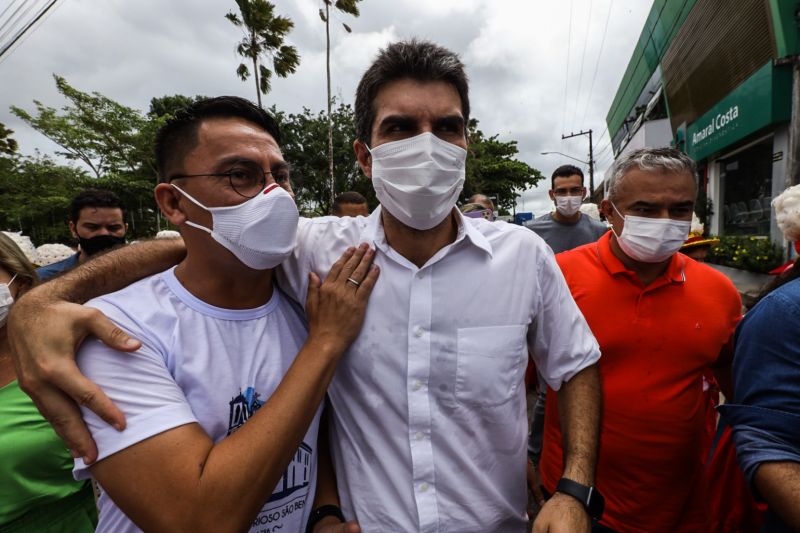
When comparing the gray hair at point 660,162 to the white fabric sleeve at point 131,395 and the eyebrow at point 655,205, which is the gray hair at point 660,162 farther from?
the white fabric sleeve at point 131,395

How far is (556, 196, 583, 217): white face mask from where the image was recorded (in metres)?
4.91

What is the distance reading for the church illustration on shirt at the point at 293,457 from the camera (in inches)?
49.8

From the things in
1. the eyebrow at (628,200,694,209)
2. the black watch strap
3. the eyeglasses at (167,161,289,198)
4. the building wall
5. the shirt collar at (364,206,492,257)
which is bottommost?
the black watch strap

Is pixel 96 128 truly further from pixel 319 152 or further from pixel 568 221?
pixel 568 221

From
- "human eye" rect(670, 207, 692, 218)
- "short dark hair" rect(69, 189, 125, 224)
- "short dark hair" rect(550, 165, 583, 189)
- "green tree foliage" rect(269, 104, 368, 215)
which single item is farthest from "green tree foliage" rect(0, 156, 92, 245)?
"human eye" rect(670, 207, 692, 218)

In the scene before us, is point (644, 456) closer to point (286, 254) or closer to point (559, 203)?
point (286, 254)

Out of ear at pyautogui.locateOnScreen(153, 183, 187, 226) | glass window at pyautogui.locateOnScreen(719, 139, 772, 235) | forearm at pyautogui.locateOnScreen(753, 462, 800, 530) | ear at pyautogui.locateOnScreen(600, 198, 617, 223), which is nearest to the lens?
forearm at pyautogui.locateOnScreen(753, 462, 800, 530)

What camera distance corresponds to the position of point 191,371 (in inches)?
47.8

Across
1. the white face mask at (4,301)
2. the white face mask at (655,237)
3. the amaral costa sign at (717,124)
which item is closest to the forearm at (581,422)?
the white face mask at (655,237)

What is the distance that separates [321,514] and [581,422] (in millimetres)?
908

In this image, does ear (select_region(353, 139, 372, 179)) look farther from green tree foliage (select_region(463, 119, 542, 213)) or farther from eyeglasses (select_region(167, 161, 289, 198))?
green tree foliage (select_region(463, 119, 542, 213))

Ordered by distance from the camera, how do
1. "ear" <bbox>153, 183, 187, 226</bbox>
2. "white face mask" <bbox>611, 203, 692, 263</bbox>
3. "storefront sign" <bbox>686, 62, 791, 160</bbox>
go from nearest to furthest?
1. "ear" <bbox>153, 183, 187, 226</bbox>
2. "white face mask" <bbox>611, 203, 692, 263</bbox>
3. "storefront sign" <bbox>686, 62, 791, 160</bbox>

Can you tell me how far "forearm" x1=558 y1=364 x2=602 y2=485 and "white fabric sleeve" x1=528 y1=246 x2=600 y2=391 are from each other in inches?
1.6

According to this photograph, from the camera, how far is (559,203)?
195 inches
